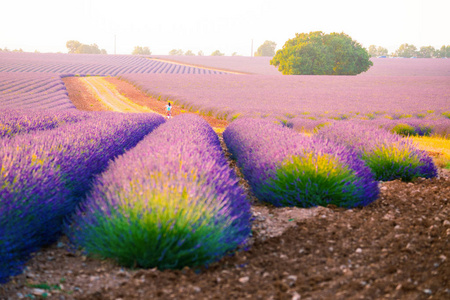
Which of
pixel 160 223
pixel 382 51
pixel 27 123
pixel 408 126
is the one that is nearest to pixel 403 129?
pixel 408 126

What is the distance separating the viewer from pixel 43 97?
21422 mm

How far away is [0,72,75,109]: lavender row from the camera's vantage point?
1819 centimetres

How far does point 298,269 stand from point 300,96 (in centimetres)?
2209

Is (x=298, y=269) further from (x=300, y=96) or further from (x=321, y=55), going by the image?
(x=321, y=55)

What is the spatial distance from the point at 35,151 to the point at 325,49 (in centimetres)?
4643

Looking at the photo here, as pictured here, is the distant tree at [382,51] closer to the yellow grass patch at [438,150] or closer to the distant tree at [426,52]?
the distant tree at [426,52]

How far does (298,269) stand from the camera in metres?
2.78

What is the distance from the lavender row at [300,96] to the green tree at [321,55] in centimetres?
1248

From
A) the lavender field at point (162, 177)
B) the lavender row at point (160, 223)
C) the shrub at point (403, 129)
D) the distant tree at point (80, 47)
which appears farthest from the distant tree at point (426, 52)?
the lavender row at point (160, 223)

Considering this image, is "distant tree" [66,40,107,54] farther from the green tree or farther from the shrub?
the shrub

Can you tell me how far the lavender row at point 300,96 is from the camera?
57.3 ft

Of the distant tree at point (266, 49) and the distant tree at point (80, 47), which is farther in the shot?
the distant tree at point (266, 49)

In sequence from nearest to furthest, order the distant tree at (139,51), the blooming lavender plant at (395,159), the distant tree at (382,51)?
the blooming lavender plant at (395,159) → the distant tree at (382,51) → the distant tree at (139,51)

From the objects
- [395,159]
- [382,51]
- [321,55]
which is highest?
[382,51]
